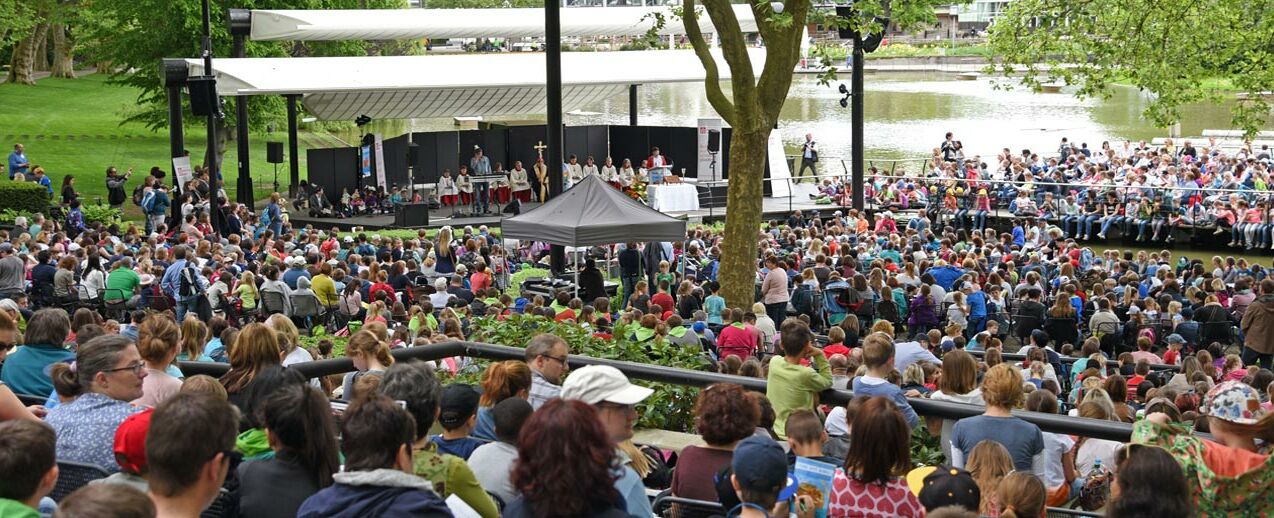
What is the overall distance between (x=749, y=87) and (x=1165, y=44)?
18.5 feet

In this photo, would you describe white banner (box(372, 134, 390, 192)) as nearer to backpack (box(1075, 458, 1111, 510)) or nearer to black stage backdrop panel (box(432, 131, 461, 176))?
black stage backdrop panel (box(432, 131, 461, 176))

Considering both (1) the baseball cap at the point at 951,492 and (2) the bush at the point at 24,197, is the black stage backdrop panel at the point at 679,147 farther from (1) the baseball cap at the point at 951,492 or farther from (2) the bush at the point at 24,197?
(1) the baseball cap at the point at 951,492

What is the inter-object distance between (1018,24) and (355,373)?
12996mm

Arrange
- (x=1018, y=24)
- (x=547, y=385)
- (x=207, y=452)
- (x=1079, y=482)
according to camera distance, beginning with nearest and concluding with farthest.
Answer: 1. (x=207, y=452)
2. (x=547, y=385)
3. (x=1079, y=482)
4. (x=1018, y=24)

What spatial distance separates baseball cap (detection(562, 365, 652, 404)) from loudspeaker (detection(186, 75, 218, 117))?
62.8 ft

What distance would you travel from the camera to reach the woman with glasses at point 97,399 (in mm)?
5250

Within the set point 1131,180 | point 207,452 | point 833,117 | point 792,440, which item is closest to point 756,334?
point 792,440

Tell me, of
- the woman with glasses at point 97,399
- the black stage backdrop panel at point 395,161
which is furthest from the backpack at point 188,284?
the black stage backdrop panel at point 395,161

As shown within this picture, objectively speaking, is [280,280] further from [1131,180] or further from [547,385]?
[1131,180]

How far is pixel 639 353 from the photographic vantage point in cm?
903

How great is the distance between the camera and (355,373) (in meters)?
7.90

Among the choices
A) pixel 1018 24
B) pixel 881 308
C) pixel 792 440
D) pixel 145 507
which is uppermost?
pixel 1018 24

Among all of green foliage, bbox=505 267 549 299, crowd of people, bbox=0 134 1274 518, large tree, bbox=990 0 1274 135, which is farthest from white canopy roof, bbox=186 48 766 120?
large tree, bbox=990 0 1274 135

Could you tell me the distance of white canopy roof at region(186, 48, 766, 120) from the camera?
30594 millimetres
